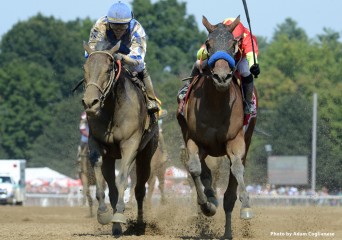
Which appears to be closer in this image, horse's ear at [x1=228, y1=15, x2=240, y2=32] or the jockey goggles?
horse's ear at [x1=228, y1=15, x2=240, y2=32]

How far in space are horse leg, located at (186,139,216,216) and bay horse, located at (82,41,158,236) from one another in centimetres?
83

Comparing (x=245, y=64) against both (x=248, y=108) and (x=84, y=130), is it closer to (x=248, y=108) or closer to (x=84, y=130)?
(x=248, y=108)

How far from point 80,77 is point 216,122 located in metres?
69.8

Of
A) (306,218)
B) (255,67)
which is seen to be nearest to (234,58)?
(255,67)

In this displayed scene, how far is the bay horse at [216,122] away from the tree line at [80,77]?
3056 centimetres

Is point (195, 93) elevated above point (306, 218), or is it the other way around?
point (195, 93)

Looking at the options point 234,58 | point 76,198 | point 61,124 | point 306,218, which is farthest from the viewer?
point 61,124

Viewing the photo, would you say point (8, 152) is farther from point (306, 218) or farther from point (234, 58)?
point (234, 58)

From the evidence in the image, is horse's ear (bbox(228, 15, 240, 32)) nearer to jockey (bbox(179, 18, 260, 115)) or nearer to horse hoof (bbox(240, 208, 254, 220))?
jockey (bbox(179, 18, 260, 115))

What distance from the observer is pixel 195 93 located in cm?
1531

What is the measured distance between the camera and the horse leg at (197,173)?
583 inches

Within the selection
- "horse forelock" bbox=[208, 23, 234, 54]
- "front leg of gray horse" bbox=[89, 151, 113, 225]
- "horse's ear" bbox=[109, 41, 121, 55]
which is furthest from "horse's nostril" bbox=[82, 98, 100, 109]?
"horse forelock" bbox=[208, 23, 234, 54]

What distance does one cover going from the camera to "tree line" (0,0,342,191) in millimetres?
56353

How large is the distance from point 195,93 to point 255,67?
3.37ft
